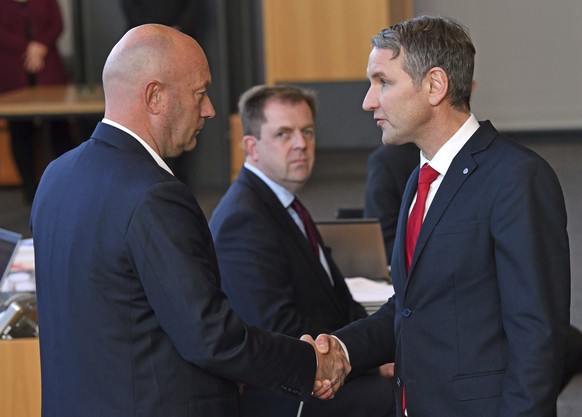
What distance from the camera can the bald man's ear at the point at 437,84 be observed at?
2.36 metres

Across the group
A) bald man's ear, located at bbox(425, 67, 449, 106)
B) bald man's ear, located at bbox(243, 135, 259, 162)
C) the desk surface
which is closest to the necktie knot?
bald man's ear, located at bbox(425, 67, 449, 106)

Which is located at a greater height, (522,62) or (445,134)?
(445,134)

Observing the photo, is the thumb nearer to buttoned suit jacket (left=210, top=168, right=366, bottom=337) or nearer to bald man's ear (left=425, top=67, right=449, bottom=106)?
buttoned suit jacket (left=210, top=168, right=366, bottom=337)

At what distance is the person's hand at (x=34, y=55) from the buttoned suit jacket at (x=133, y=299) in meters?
7.60

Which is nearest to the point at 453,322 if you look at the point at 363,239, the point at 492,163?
the point at 492,163

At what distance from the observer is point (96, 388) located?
7.78 ft

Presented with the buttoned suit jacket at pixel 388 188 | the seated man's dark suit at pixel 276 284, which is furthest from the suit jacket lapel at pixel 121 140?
the buttoned suit jacket at pixel 388 188

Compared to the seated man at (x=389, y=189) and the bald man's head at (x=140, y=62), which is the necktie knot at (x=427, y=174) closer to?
the bald man's head at (x=140, y=62)

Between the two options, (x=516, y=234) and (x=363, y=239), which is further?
(x=363, y=239)

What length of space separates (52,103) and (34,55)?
1.70 metres

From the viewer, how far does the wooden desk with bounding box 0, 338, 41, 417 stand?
315cm

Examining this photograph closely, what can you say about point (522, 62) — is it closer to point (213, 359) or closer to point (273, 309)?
point (273, 309)

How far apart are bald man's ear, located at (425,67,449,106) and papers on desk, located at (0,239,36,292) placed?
Result: 6.52 ft

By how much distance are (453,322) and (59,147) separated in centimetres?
773
